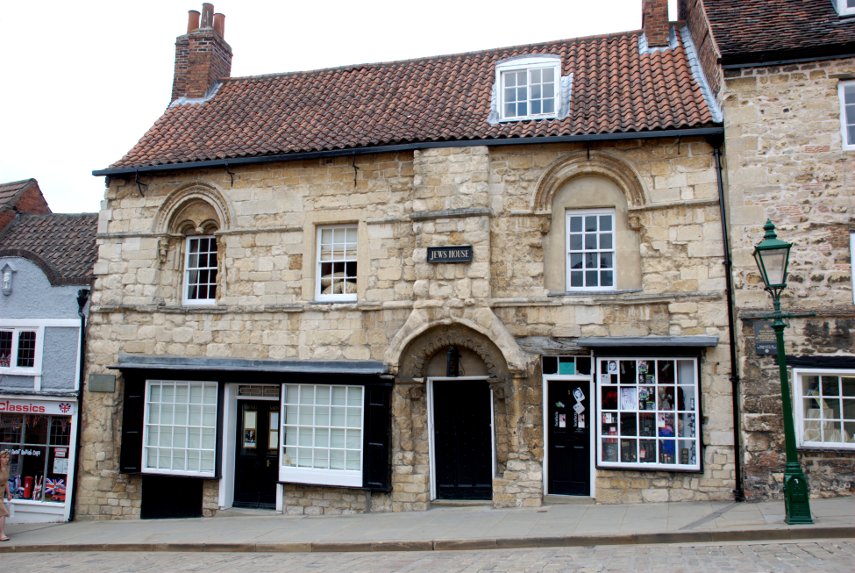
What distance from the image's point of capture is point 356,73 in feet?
55.6

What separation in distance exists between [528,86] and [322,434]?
7557mm

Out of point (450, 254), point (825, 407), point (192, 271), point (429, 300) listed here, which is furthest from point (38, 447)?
point (825, 407)

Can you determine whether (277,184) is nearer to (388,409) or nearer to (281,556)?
(388,409)

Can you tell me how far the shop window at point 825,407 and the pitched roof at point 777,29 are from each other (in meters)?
5.07

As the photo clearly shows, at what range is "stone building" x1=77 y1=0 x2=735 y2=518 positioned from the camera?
12.1 metres

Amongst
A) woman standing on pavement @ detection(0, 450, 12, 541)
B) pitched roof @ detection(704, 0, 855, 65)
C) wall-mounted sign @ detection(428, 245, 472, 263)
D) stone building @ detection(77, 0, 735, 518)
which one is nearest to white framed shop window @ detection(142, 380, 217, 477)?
stone building @ detection(77, 0, 735, 518)

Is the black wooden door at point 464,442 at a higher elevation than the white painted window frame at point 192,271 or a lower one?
lower

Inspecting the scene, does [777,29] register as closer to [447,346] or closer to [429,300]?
[429,300]

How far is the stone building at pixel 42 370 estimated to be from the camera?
14.9 m

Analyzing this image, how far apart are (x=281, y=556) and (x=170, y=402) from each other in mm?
5179

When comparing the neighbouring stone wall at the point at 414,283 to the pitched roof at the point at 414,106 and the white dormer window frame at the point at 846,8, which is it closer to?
the pitched roof at the point at 414,106

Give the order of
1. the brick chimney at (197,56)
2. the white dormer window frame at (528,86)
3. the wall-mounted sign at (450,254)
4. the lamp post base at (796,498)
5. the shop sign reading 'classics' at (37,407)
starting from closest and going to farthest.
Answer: the lamp post base at (796,498), the wall-mounted sign at (450,254), the white dormer window frame at (528,86), the shop sign reading 'classics' at (37,407), the brick chimney at (197,56)

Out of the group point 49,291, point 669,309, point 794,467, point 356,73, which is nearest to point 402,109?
point 356,73

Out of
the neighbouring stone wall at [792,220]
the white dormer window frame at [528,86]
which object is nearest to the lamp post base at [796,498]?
the neighbouring stone wall at [792,220]
